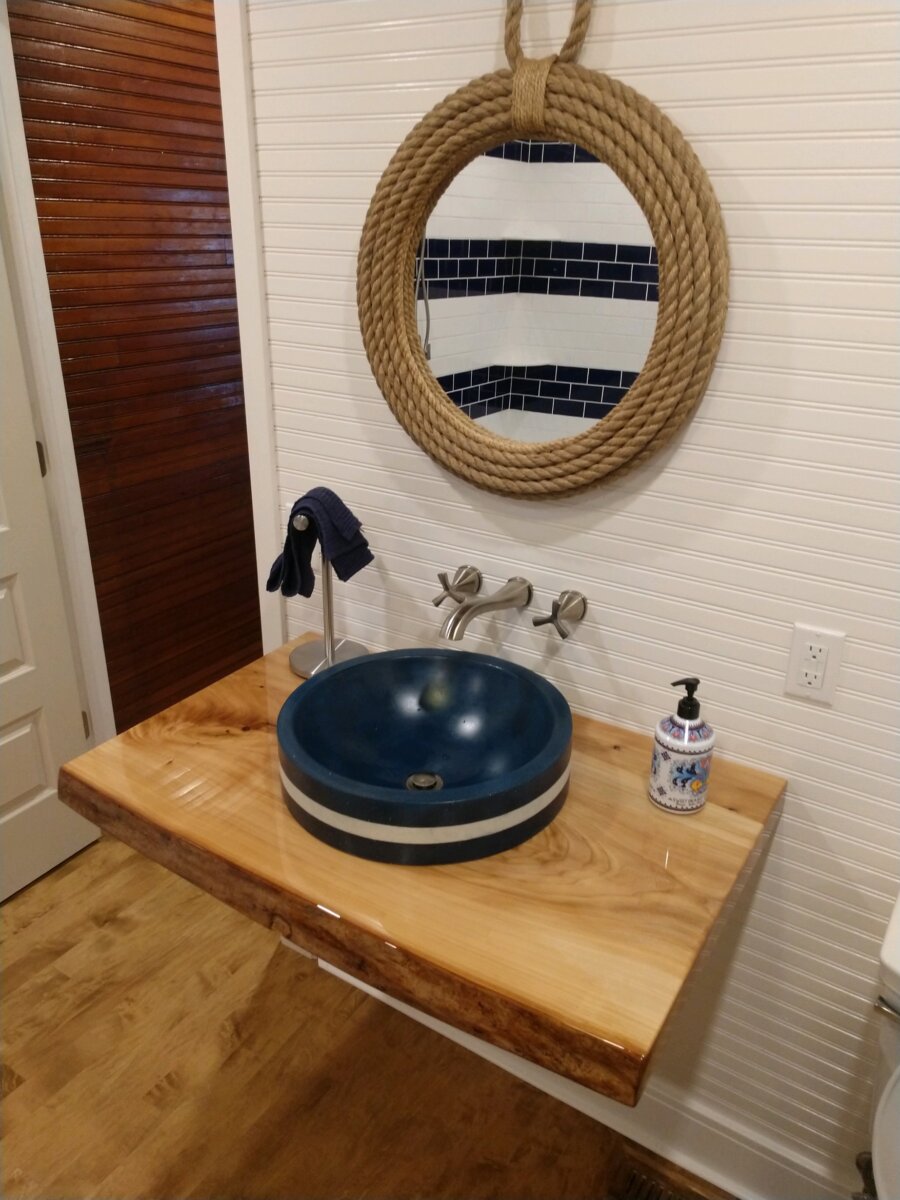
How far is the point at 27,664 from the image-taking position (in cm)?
208

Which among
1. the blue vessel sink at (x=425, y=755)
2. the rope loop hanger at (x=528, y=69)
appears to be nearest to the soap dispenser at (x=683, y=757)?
the blue vessel sink at (x=425, y=755)

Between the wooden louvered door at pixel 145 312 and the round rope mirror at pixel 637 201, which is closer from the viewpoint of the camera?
the round rope mirror at pixel 637 201

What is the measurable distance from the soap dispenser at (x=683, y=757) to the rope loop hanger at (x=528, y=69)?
2.51ft

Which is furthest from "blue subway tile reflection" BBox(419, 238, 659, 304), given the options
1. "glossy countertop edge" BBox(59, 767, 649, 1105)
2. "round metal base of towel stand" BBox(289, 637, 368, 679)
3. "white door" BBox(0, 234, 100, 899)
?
"white door" BBox(0, 234, 100, 899)

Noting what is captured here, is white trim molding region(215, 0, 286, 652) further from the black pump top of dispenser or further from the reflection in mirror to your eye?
the black pump top of dispenser

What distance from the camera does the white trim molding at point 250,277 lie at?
4.48 ft

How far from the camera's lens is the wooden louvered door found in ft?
7.02

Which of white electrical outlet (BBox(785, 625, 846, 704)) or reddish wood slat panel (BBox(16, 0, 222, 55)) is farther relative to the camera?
reddish wood slat panel (BBox(16, 0, 222, 55))

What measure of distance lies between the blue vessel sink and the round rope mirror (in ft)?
1.02

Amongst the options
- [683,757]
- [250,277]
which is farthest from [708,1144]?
[250,277]

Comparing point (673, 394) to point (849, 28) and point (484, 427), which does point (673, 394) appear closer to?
point (484, 427)

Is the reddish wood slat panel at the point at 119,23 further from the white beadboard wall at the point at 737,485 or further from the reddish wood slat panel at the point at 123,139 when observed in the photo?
the white beadboard wall at the point at 737,485

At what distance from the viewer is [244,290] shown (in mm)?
1500

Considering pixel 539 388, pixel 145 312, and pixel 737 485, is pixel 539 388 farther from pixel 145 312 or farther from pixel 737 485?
pixel 145 312
